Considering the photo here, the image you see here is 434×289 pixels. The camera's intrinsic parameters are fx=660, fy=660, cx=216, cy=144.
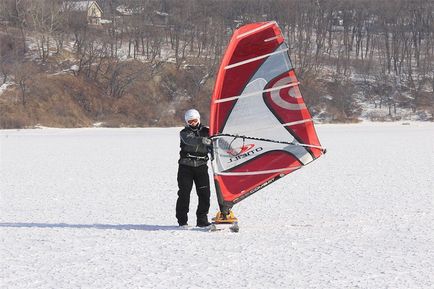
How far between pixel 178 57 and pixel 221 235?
42345mm

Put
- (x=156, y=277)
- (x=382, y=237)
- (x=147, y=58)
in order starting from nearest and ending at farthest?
(x=156, y=277), (x=382, y=237), (x=147, y=58)

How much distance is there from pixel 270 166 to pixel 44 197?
3773 mm

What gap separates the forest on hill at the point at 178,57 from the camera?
3972 cm

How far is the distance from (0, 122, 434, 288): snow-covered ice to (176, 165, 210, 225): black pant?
0.78ft

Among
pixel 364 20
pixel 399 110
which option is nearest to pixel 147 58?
pixel 399 110

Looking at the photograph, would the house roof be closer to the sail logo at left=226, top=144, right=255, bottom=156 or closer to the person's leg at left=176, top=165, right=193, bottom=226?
the sail logo at left=226, top=144, right=255, bottom=156

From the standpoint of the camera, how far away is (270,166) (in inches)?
261

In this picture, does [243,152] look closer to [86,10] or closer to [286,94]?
[286,94]

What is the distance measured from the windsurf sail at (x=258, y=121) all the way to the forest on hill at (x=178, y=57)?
2876 centimetres

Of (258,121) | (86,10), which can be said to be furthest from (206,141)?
(86,10)

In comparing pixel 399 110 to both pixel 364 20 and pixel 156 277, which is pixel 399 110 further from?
pixel 156 277

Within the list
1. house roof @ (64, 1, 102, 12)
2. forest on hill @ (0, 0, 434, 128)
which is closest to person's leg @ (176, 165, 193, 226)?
forest on hill @ (0, 0, 434, 128)

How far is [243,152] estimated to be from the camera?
658 cm

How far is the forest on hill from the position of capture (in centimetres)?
3972
